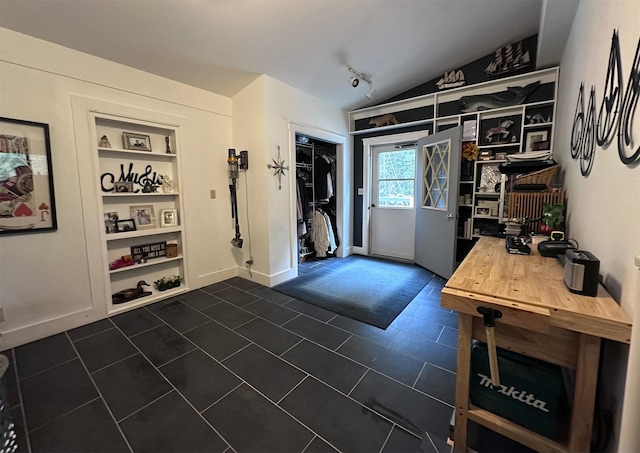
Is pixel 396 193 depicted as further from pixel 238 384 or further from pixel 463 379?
pixel 238 384

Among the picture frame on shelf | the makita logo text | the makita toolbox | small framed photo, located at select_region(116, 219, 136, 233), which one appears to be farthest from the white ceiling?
the makita logo text

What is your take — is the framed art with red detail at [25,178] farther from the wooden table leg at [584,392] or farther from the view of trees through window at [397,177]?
the view of trees through window at [397,177]

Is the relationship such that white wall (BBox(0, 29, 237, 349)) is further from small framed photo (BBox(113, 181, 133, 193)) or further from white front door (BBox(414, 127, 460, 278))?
white front door (BBox(414, 127, 460, 278))

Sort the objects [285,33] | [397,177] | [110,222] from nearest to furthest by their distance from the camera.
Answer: [285,33], [110,222], [397,177]

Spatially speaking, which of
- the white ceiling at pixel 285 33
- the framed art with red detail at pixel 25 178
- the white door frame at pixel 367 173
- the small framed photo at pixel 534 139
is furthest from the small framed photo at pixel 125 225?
the small framed photo at pixel 534 139

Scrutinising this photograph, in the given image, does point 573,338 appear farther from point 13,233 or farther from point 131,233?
point 13,233

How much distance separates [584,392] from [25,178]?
361 centimetres

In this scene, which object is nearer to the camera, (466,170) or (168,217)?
(168,217)

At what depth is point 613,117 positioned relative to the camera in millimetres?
1130

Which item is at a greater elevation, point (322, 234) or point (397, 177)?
point (397, 177)

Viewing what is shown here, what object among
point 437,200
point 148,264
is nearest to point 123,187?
point 148,264

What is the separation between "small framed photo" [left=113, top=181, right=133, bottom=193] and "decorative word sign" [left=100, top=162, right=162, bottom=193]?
3 cm

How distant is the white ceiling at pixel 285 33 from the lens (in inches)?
77.0

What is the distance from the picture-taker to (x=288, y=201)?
133 inches
